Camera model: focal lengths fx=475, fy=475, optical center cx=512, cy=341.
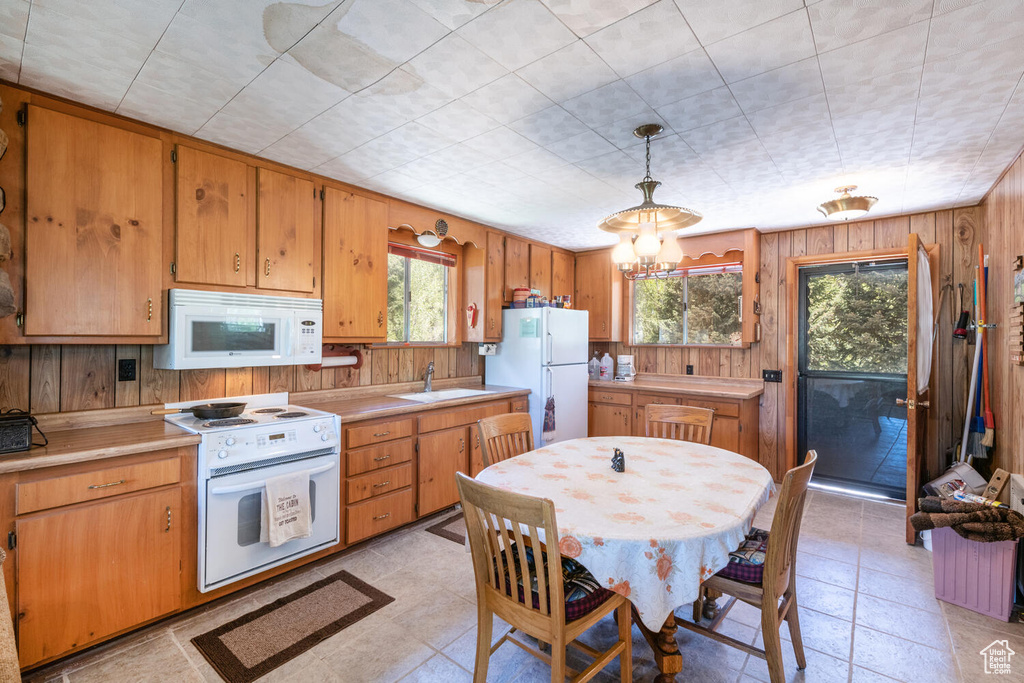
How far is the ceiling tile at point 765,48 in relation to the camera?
158 centimetres

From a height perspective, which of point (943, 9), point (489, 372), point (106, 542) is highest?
point (943, 9)

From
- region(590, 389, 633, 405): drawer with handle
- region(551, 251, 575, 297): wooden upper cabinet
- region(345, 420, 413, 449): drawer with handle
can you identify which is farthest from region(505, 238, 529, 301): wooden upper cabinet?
region(345, 420, 413, 449): drawer with handle

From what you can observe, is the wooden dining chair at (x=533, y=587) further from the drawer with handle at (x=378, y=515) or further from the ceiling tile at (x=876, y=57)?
the ceiling tile at (x=876, y=57)

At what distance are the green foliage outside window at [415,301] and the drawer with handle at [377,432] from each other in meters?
0.91

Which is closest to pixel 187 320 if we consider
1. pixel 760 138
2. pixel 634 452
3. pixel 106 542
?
pixel 106 542

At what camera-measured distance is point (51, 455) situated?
1.88 m

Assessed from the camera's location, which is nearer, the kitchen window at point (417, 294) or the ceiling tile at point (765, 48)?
the ceiling tile at point (765, 48)

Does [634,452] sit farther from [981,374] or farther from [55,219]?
[55,219]

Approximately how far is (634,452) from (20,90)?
323 cm

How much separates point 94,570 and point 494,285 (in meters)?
3.26

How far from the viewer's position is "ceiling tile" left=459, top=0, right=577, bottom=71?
1528 mm

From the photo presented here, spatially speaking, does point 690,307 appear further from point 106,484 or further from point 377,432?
point 106,484

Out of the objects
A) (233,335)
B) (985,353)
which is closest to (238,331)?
(233,335)

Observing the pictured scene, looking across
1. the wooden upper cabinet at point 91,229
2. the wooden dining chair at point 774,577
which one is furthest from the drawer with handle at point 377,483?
the wooden dining chair at point 774,577
